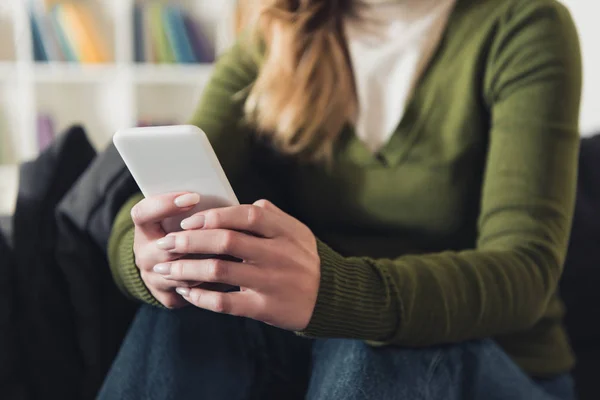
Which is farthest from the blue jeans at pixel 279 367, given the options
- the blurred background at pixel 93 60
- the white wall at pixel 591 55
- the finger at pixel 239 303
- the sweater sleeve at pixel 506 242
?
the blurred background at pixel 93 60

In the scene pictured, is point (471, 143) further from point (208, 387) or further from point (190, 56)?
point (190, 56)

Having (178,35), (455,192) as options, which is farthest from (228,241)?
(178,35)

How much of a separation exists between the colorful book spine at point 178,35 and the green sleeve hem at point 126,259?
4.99ft

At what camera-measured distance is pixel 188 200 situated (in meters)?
0.50

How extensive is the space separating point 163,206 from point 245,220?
8 centimetres

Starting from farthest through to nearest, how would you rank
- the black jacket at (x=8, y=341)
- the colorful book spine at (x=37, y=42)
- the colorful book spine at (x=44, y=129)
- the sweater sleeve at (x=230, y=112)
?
the colorful book spine at (x=44, y=129) → the colorful book spine at (x=37, y=42) → the sweater sleeve at (x=230, y=112) → the black jacket at (x=8, y=341)

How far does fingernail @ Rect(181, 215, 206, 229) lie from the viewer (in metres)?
0.49

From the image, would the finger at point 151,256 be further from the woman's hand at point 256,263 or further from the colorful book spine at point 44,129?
the colorful book spine at point 44,129

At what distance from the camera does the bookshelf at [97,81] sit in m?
2.12

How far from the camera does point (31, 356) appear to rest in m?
0.77

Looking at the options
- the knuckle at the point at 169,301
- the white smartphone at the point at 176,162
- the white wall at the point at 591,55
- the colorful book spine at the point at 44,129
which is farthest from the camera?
the colorful book spine at the point at 44,129

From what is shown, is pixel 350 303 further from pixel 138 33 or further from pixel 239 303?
pixel 138 33

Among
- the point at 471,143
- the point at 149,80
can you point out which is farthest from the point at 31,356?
the point at 149,80

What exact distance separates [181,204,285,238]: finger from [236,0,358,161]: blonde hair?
354mm
